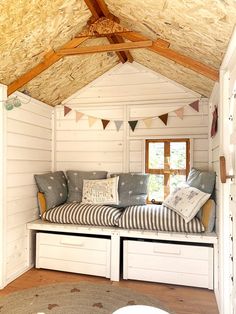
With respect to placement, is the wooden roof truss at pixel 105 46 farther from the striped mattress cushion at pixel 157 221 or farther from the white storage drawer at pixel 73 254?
the white storage drawer at pixel 73 254

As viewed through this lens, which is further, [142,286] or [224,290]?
[142,286]

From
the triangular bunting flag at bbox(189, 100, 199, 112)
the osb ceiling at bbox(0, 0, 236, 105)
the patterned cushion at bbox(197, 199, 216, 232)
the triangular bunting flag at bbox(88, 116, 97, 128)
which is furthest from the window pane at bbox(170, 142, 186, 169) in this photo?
the triangular bunting flag at bbox(88, 116, 97, 128)

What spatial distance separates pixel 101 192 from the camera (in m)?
3.04

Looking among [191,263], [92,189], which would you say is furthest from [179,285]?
[92,189]

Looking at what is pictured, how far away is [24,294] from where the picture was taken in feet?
7.52

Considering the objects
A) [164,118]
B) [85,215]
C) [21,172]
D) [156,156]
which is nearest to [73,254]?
[85,215]

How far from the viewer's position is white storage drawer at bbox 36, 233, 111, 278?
2629mm

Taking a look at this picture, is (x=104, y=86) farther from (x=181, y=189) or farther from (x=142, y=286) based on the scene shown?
(x=142, y=286)

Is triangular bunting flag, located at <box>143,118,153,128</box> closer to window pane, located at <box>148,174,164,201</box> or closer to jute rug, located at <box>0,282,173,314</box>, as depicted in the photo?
window pane, located at <box>148,174,164,201</box>

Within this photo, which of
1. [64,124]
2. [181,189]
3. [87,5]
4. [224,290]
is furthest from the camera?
[64,124]

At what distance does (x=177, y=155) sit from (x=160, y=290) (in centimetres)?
160

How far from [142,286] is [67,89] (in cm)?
248

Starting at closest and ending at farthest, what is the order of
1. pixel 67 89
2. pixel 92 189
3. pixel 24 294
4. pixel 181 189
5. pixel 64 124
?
pixel 24 294
pixel 181 189
pixel 92 189
pixel 67 89
pixel 64 124

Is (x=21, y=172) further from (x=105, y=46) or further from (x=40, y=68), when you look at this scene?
(x=105, y=46)
